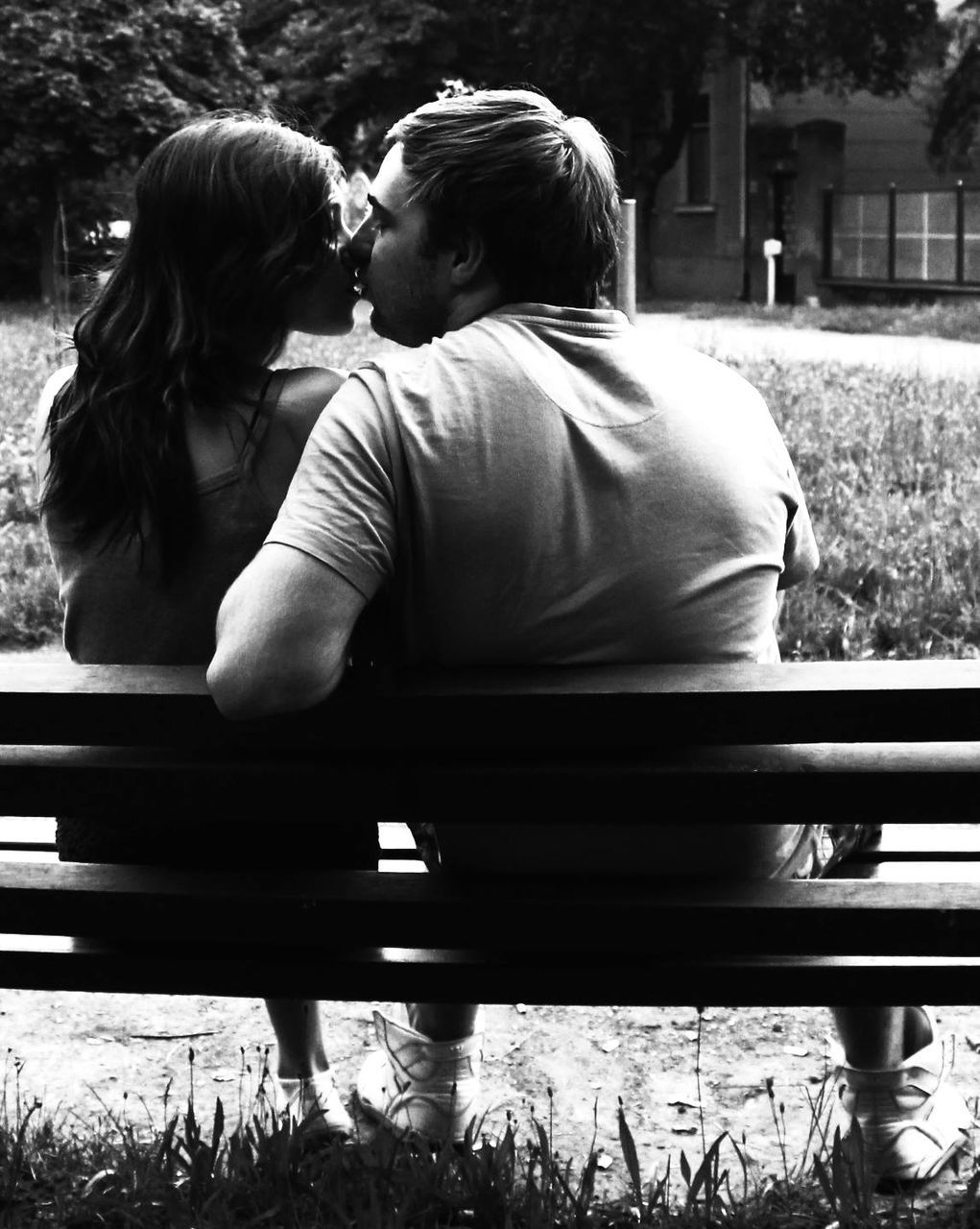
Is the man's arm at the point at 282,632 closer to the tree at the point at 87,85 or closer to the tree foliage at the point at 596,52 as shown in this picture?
the tree at the point at 87,85

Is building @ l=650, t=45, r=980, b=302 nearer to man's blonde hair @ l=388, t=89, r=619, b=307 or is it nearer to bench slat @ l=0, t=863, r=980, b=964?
man's blonde hair @ l=388, t=89, r=619, b=307

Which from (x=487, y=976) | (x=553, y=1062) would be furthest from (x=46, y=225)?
(x=487, y=976)

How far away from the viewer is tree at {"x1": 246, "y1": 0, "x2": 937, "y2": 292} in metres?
34.5

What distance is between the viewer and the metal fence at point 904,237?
29312 mm

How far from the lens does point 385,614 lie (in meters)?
2.27

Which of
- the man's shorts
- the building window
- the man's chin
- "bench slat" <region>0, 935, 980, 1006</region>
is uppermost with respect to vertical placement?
the building window

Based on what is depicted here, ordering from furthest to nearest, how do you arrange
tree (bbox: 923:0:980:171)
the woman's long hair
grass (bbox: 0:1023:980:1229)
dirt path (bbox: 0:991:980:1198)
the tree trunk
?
the tree trunk
tree (bbox: 923:0:980:171)
dirt path (bbox: 0:991:980:1198)
grass (bbox: 0:1023:980:1229)
the woman's long hair

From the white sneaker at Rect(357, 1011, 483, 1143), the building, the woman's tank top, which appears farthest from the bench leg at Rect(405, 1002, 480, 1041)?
the building

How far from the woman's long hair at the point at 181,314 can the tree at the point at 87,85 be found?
101 ft

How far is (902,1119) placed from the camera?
272cm

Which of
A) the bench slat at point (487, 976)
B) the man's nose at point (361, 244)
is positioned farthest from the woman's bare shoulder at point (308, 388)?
the bench slat at point (487, 976)

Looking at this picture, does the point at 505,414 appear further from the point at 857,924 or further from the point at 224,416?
the point at 857,924

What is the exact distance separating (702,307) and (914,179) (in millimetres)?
10319

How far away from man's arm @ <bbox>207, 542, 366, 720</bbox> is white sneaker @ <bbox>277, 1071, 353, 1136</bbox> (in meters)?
0.97
